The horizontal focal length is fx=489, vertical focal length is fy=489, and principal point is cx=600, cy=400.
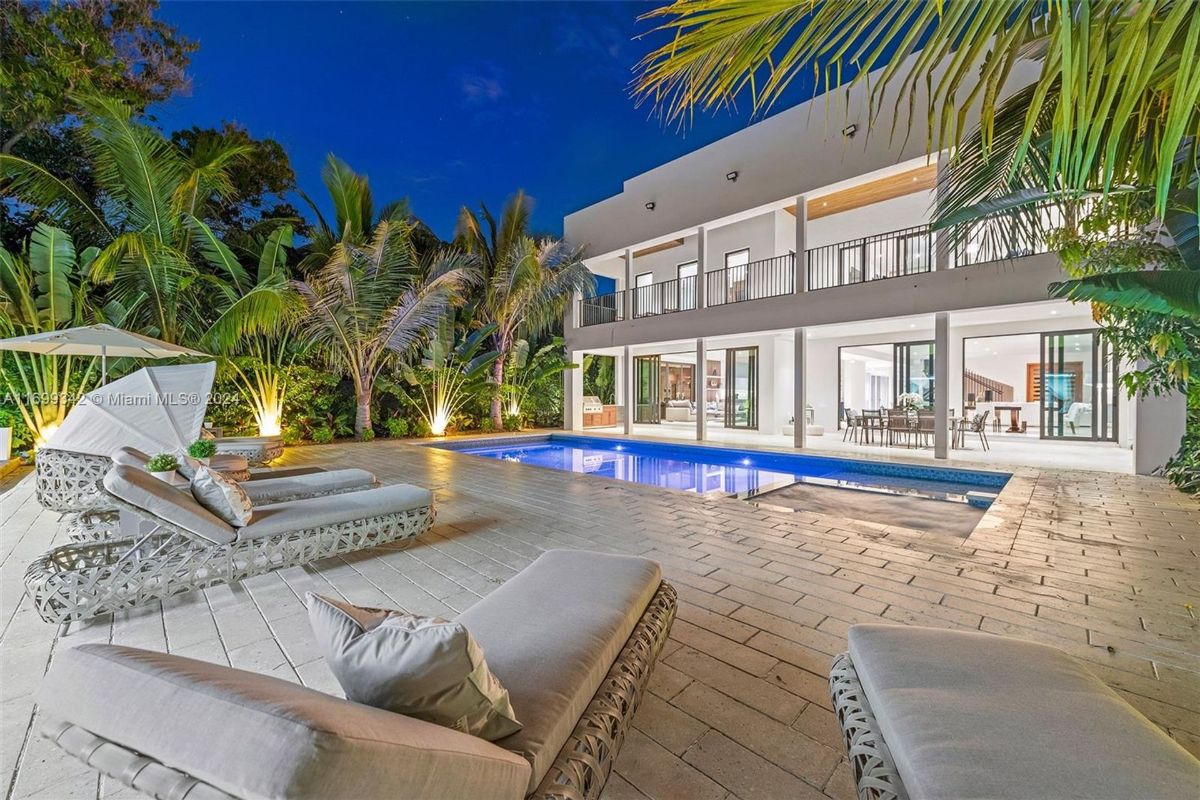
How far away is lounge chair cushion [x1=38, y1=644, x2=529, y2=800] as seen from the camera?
80 cm

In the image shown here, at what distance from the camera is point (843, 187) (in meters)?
10.3

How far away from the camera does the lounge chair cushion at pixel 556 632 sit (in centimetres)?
144

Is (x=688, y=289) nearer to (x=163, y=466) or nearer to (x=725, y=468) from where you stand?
(x=725, y=468)

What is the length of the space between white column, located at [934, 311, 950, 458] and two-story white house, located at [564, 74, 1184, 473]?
→ 0.04 m

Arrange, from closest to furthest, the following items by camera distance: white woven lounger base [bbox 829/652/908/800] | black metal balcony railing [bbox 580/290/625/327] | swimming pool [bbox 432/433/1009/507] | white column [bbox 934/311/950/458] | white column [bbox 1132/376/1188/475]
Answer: white woven lounger base [bbox 829/652/908/800] → white column [bbox 1132/376/1188/475] → swimming pool [bbox 432/433/1009/507] → white column [bbox 934/311/950/458] → black metal balcony railing [bbox 580/290/625/327]

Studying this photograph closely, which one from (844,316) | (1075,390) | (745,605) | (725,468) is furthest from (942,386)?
(745,605)

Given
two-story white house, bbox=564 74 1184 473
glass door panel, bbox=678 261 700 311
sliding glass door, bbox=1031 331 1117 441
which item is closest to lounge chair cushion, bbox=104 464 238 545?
two-story white house, bbox=564 74 1184 473

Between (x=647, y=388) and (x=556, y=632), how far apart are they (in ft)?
57.0

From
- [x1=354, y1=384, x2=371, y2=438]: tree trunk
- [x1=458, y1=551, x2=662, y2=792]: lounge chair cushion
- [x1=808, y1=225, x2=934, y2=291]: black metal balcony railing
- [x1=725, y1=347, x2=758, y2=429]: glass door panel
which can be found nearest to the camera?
[x1=458, y1=551, x2=662, y2=792]: lounge chair cushion

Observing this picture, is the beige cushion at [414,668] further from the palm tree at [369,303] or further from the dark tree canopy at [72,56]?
the dark tree canopy at [72,56]

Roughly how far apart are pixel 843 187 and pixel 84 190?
644 inches

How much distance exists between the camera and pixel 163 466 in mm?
3973

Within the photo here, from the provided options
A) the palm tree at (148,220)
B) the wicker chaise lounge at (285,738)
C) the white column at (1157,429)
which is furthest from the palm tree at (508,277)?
the wicker chaise lounge at (285,738)

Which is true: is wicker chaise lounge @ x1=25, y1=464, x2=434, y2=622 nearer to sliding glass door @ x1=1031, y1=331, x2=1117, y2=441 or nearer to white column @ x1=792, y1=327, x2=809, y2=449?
white column @ x1=792, y1=327, x2=809, y2=449
